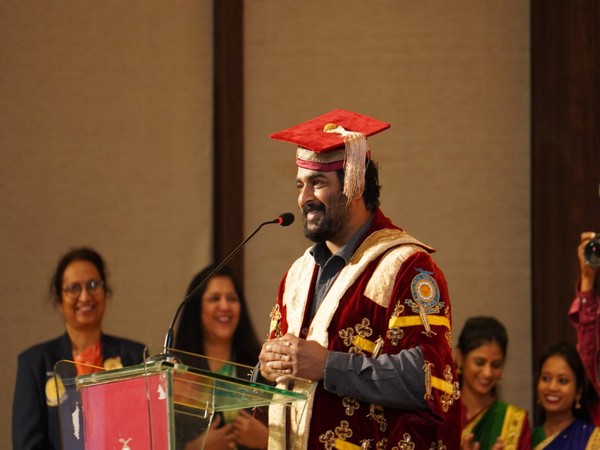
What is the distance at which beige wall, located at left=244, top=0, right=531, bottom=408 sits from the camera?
18.8ft

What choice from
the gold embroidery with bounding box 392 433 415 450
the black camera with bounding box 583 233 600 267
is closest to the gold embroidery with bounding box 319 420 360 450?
the gold embroidery with bounding box 392 433 415 450

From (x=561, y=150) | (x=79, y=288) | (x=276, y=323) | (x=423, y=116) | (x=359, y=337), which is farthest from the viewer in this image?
(x=423, y=116)

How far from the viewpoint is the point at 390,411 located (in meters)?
2.97

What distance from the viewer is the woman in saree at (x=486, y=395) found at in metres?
4.68

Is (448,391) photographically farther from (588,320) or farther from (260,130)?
(260,130)

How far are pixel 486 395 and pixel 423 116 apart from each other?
1539mm

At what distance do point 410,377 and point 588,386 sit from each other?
77.6 inches

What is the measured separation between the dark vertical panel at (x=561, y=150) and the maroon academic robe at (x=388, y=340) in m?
2.31

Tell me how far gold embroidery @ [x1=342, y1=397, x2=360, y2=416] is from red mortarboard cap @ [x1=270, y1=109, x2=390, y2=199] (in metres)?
0.50

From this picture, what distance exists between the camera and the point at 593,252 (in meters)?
4.31

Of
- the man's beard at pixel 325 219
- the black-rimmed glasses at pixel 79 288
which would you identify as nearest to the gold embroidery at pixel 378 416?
the man's beard at pixel 325 219

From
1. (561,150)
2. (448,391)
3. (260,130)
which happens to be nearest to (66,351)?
(260,130)

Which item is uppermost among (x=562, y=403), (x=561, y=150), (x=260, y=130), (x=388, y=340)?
(x=260, y=130)

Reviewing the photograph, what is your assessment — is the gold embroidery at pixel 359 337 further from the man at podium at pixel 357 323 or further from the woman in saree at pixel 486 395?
the woman in saree at pixel 486 395
